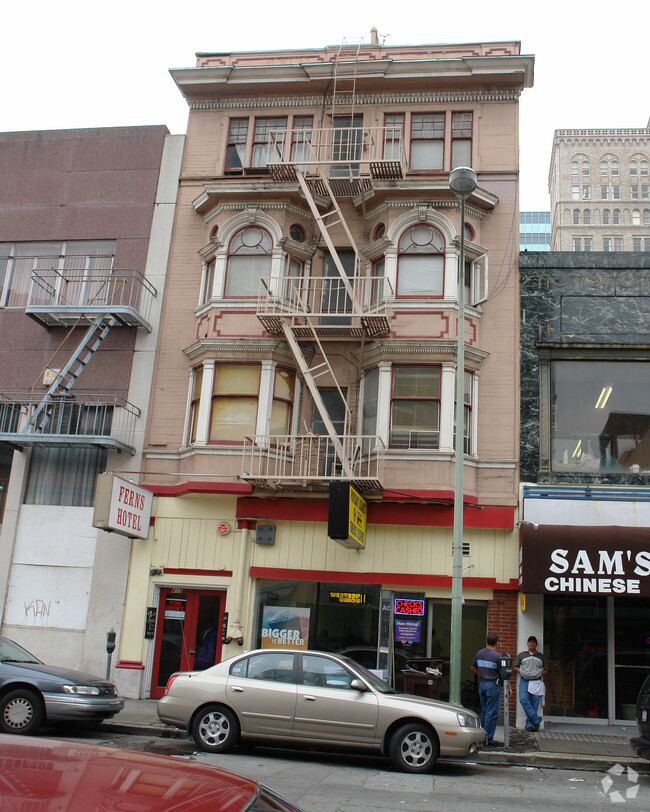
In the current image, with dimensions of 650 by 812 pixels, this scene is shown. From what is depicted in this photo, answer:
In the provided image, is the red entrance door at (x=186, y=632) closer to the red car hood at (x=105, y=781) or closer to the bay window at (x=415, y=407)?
the bay window at (x=415, y=407)

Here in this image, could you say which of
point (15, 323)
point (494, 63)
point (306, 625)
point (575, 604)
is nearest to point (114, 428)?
point (15, 323)

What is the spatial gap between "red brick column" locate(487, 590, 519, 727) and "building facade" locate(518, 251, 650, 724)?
22cm

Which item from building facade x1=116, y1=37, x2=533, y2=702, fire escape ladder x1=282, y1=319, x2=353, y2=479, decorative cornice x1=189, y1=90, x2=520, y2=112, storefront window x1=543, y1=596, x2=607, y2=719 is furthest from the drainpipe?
decorative cornice x1=189, y1=90, x2=520, y2=112

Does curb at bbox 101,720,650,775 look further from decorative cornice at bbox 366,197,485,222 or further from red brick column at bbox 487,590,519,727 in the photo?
decorative cornice at bbox 366,197,485,222

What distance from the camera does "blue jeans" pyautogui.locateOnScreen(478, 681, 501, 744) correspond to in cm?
1261

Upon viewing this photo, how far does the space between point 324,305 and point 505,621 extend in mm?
7912

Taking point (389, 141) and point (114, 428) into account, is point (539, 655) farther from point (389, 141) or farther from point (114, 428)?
point (389, 141)

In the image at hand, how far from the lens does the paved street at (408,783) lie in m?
8.42

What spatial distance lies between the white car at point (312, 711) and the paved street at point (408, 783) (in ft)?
0.96

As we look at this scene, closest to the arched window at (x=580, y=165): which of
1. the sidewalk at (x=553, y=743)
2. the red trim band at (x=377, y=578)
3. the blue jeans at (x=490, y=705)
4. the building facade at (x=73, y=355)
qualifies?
the building facade at (x=73, y=355)

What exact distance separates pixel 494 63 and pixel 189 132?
7.58m

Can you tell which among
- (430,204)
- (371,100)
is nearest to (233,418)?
(430,204)

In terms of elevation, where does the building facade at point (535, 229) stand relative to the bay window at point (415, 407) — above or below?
above

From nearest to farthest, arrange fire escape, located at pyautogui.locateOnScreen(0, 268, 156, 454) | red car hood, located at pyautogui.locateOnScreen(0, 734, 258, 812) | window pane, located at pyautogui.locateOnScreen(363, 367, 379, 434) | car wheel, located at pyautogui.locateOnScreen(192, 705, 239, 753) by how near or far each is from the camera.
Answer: red car hood, located at pyautogui.locateOnScreen(0, 734, 258, 812) < car wheel, located at pyautogui.locateOnScreen(192, 705, 239, 753) < window pane, located at pyautogui.locateOnScreen(363, 367, 379, 434) < fire escape, located at pyautogui.locateOnScreen(0, 268, 156, 454)
